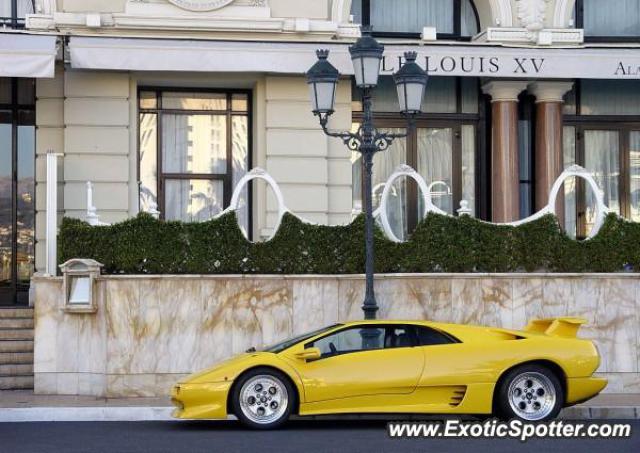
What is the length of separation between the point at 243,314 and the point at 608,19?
10.1m

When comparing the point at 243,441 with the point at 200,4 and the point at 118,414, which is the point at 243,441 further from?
the point at 200,4

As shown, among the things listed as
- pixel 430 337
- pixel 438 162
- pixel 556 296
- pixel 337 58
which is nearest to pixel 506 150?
pixel 438 162

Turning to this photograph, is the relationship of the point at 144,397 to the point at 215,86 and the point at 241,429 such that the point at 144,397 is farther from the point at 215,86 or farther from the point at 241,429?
the point at 215,86

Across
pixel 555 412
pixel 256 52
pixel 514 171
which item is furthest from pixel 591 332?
pixel 256 52

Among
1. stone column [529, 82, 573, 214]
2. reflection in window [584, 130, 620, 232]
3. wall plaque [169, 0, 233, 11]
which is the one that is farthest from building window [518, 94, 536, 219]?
wall plaque [169, 0, 233, 11]

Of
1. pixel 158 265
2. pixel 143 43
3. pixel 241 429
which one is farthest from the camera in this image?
pixel 143 43

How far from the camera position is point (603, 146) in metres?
24.7

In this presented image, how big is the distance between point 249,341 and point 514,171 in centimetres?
728

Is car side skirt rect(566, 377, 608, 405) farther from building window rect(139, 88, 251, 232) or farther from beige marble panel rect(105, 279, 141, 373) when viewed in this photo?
building window rect(139, 88, 251, 232)

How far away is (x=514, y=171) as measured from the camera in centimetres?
2361

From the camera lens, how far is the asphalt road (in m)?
12.9

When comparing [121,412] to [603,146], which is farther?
[603,146]

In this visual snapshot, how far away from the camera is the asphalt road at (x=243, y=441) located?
12.9 metres

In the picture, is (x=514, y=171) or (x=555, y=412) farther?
(x=514, y=171)
